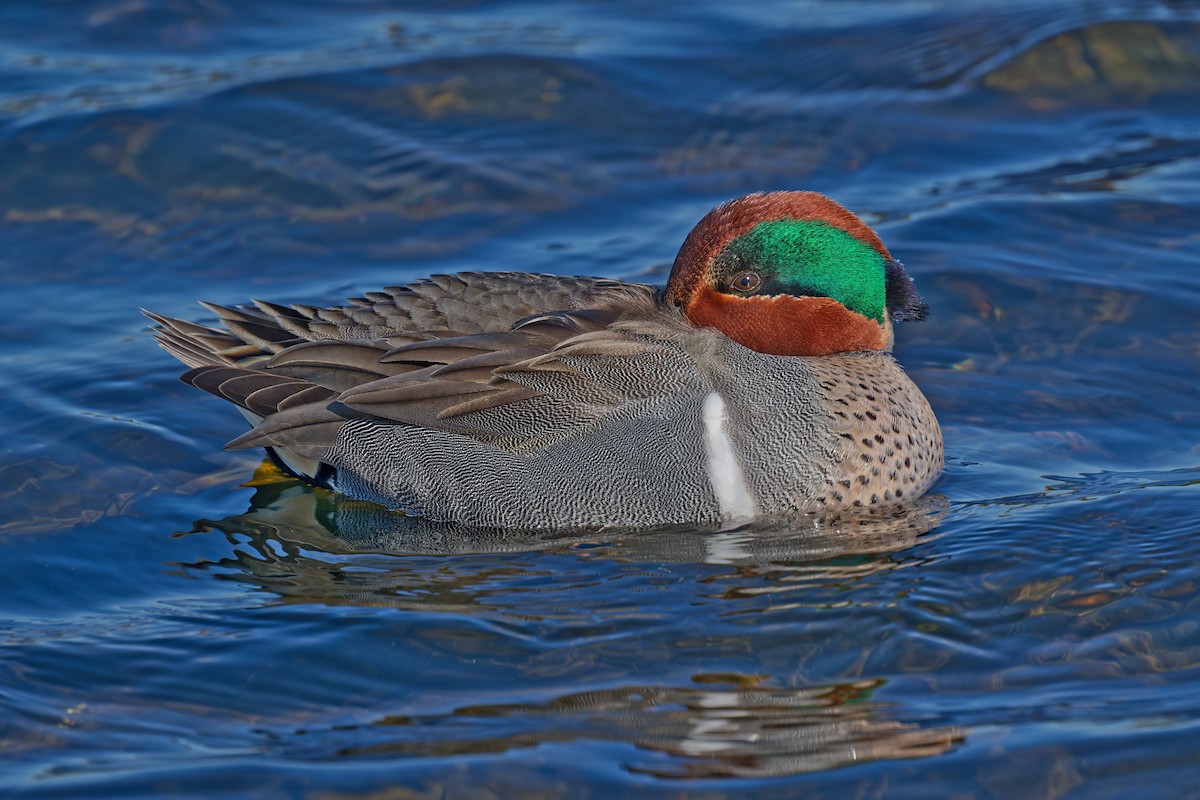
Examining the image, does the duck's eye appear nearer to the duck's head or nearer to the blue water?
the duck's head

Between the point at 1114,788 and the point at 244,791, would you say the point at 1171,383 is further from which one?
the point at 244,791

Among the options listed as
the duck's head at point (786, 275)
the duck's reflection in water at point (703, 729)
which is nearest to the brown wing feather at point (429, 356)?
the duck's head at point (786, 275)

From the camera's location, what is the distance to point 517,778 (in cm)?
555

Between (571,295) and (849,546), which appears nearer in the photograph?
(849,546)

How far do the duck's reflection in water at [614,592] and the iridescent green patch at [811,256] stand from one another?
113 centimetres

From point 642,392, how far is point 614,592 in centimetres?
104

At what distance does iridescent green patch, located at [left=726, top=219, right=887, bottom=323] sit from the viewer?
7387 millimetres

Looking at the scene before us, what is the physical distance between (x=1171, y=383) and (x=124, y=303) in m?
6.55

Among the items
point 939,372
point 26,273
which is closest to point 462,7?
point 26,273

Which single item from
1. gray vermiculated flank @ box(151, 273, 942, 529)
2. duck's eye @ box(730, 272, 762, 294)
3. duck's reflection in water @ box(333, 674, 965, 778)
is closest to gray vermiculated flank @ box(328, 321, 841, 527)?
gray vermiculated flank @ box(151, 273, 942, 529)

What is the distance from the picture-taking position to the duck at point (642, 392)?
287 inches

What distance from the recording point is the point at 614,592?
6.76m

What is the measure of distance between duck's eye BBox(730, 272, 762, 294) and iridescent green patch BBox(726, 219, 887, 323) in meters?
0.06

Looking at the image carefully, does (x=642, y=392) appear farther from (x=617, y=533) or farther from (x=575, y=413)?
(x=617, y=533)
